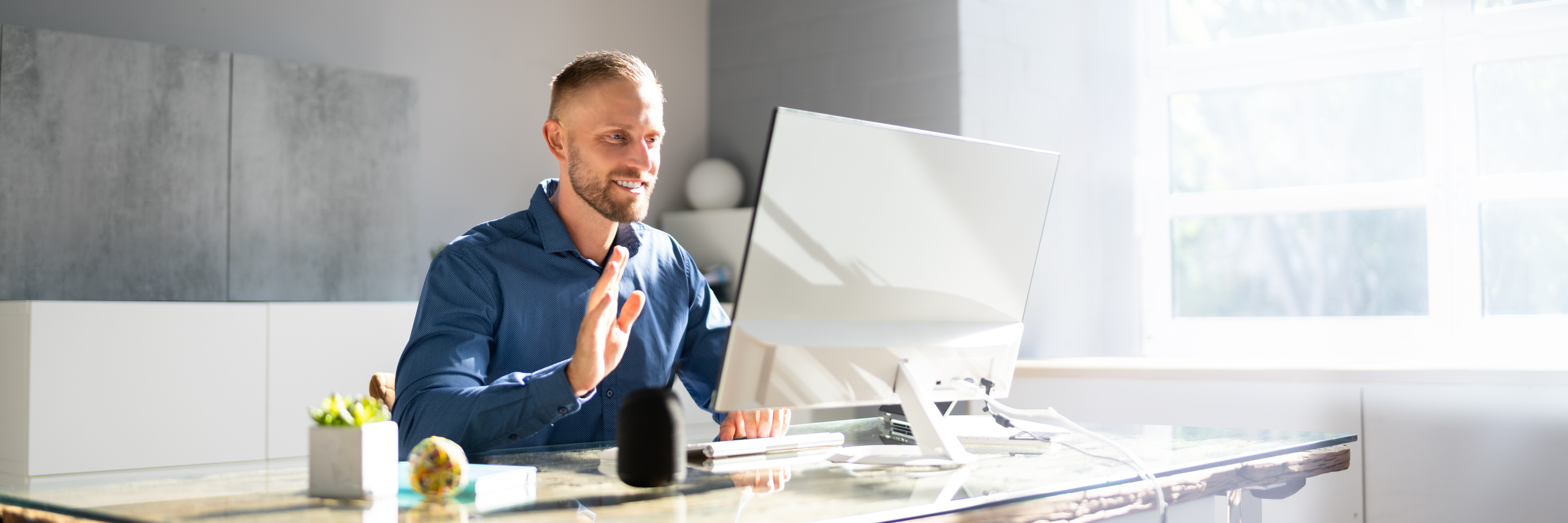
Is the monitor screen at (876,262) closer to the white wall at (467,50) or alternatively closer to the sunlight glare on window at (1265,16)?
the white wall at (467,50)

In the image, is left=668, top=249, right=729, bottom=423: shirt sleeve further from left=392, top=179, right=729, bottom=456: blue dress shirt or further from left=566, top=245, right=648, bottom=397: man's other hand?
left=566, top=245, right=648, bottom=397: man's other hand

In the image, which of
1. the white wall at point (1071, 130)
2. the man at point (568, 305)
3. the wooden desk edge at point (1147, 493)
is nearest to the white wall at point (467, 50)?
the white wall at point (1071, 130)

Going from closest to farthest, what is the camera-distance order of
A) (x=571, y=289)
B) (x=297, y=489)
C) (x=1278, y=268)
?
(x=297, y=489), (x=571, y=289), (x=1278, y=268)

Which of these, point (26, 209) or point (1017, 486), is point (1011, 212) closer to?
point (1017, 486)

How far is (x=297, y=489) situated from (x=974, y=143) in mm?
799

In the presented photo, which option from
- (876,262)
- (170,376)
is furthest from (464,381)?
(170,376)

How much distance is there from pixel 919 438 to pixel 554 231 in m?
0.66

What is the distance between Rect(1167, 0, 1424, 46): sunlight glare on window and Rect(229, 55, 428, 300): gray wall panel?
241 cm

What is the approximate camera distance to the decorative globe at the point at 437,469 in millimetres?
1033

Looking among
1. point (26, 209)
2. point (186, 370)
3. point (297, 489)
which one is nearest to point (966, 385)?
point (297, 489)

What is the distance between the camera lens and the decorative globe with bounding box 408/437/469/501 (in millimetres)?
1033

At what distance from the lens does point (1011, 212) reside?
1.42 m

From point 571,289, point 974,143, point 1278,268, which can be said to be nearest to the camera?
point 974,143

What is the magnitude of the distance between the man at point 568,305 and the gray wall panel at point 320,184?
1.51 m
